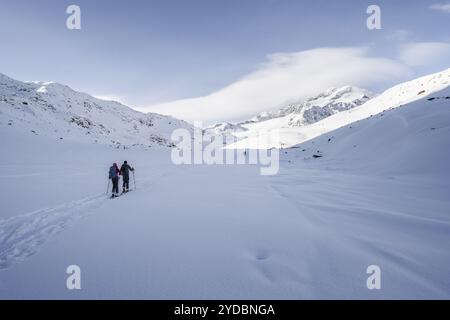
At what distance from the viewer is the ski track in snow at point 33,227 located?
18.3 feet

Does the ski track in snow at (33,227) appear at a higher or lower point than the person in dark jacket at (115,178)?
lower

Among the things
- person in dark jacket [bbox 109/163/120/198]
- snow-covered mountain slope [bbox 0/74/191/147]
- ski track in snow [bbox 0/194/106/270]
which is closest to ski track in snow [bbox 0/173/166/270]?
ski track in snow [bbox 0/194/106/270]

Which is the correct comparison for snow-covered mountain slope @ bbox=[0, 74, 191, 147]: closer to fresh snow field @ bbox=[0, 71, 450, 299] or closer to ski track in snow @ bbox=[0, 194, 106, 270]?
ski track in snow @ bbox=[0, 194, 106, 270]

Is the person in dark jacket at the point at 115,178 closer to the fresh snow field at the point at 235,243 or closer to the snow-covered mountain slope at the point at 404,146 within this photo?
the fresh snow field at the point at 235,243

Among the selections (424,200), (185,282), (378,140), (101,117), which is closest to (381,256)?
(185,282)

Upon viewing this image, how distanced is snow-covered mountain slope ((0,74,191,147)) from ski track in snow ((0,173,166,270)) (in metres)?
37.4

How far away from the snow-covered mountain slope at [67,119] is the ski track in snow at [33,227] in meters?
37.4

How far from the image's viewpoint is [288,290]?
369 centimetres

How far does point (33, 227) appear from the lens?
24.7 feet

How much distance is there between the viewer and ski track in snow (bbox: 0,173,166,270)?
5.57m

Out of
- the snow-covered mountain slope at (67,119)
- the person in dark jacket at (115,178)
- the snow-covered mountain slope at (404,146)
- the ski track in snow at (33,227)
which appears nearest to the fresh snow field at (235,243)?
the ski track in snow at (33,227)

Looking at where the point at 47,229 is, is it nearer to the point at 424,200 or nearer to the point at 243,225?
the point at 243,225

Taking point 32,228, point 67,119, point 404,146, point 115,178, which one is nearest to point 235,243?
point 32,228
